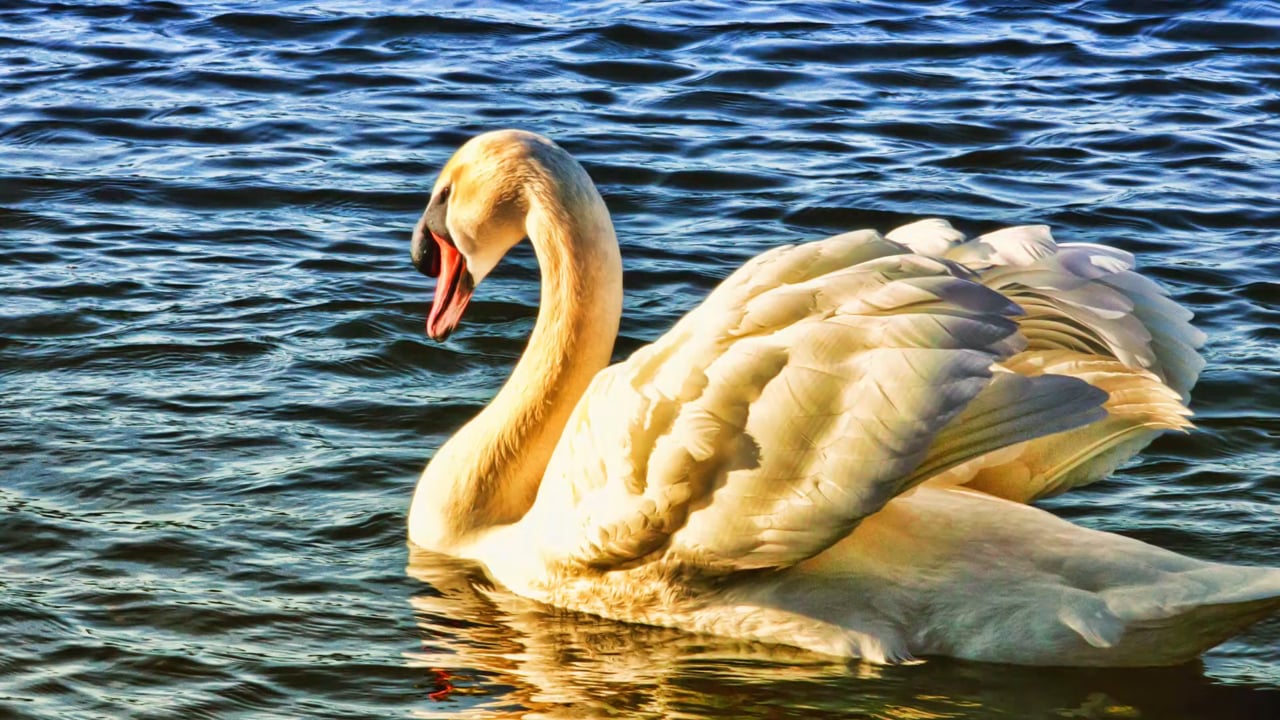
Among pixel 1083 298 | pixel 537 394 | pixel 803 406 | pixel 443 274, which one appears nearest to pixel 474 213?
pixel 443 274

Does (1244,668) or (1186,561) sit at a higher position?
(1186,561)

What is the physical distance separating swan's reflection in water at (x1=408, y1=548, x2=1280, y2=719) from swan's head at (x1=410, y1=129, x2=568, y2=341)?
1.28 meters

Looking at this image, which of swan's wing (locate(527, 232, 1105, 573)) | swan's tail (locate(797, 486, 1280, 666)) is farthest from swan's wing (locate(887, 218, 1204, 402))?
swan's tail (locate(797, 486, 1280, 666))

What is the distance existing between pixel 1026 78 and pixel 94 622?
9.12 metres

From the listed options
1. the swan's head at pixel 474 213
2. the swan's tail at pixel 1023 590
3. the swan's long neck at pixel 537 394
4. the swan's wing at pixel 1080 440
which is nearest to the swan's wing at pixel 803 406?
the swan's tail at pixel 1023 590

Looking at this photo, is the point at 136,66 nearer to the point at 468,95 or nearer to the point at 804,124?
the point at 468,95

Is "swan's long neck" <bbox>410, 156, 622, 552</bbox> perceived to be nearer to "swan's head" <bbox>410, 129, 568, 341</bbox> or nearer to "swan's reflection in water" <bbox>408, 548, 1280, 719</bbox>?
"swan's head" <bbox>410, 129, 568, 341</bbox>

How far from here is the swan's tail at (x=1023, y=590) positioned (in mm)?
4957

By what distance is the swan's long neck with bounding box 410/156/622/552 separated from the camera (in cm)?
585

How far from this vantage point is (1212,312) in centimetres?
830

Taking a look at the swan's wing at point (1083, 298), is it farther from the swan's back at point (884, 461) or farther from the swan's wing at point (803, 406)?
the swan's wing at point (803, 406)

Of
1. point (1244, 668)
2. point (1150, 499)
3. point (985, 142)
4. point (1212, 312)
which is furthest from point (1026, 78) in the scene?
point (1244, 668)

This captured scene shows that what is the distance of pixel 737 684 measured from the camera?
5.16 meters

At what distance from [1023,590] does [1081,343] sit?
747 millimetres
